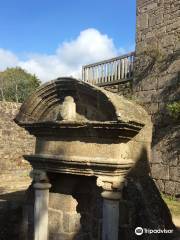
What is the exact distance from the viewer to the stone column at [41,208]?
15.6 feet

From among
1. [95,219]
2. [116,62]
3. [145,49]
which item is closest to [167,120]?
[145,49]

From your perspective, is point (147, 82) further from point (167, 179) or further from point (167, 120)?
point (167, 179)

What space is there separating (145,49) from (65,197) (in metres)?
6.60

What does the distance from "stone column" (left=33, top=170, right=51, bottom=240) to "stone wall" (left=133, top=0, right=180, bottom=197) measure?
4822 mm

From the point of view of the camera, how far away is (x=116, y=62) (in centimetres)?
1140

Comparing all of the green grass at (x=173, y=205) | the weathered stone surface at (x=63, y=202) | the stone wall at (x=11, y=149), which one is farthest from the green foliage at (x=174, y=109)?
the stone wall at (x=11, y=149)

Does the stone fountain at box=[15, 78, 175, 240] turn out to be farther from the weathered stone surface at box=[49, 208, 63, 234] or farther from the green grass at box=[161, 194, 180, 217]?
the green grass at box=[161, 194, 180, 217]

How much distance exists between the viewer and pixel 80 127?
4.33 meters

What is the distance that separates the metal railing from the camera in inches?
432

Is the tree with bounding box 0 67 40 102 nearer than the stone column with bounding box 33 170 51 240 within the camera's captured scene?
No

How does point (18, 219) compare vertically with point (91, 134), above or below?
below

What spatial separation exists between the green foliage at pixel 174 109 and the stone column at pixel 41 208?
197 inches

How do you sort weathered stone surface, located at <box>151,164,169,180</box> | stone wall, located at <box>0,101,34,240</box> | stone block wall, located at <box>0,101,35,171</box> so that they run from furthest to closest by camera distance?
stone block wall, located at <box>0,101,35,171</box>, stone wall, located at <box>0,101,34,240</box>, weathered stone surface, located at <box>151,164,169,180</box>

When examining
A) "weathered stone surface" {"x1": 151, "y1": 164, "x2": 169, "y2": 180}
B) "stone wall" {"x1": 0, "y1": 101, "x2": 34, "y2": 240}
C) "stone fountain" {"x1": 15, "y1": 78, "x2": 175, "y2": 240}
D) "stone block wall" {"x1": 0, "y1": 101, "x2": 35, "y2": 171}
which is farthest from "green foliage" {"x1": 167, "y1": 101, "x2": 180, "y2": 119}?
"stone block wall" {"x1": 0, "y1": 101, "x2": 35, "y2": 171}
